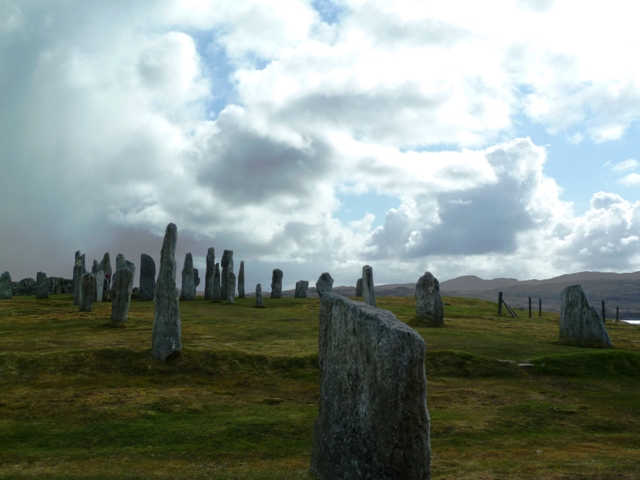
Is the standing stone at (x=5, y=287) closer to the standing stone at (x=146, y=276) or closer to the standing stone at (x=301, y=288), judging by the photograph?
the standing stone at (x=146, y=276)

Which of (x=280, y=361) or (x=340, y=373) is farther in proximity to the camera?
(x=280, y=361)

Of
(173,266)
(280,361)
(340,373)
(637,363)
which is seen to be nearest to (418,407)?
(340,373)

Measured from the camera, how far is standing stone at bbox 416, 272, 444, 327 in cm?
3516

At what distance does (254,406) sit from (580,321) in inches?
772

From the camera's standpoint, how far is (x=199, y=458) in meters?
13.1

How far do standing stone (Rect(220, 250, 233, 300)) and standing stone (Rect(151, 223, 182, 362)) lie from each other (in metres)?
27.2

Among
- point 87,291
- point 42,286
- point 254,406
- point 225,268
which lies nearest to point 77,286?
point 42,286

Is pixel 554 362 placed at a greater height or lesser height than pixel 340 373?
lesser

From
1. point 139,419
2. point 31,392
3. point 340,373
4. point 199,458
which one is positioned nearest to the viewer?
point 340,373

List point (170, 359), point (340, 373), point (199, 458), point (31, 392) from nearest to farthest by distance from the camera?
1. point (340, 373)
2. point (199, 458)
3. point (31, 392)
4. point (170, 359)

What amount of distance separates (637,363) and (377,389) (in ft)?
64.7

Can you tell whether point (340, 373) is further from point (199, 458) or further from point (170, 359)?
point (170, 359)

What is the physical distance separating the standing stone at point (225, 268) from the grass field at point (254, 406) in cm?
2023

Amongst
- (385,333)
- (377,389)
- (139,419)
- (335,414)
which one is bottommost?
(139,419)
